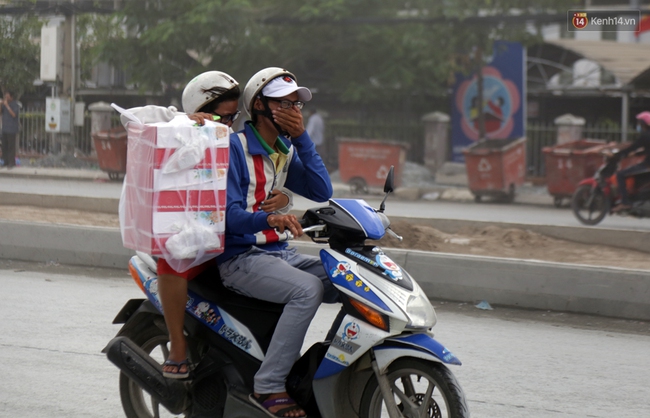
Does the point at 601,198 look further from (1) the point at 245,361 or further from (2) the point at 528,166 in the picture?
(1) the point at 245,361

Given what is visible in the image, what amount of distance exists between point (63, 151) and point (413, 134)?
9404 mm

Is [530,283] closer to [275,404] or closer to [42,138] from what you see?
[275,404]

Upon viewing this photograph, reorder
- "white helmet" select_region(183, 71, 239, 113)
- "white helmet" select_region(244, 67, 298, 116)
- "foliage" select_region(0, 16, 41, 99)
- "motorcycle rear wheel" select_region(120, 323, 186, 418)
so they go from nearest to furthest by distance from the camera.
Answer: "white helmet" select_region(244, 67, 298, 116)
"white helmet" select_region(183, 71, 239, 113)
"motorcycle rear wheel" select_region(120, 323, 186, 418)
"foliage" select_region(0, 16, 41, 99)

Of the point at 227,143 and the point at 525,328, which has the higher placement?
the point at 227,143

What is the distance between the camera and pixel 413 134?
2477 centimetres

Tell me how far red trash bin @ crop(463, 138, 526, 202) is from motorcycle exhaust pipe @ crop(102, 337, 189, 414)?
53.2 feet

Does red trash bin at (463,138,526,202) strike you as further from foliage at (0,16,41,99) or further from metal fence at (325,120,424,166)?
foliage at (0,16,41,99)

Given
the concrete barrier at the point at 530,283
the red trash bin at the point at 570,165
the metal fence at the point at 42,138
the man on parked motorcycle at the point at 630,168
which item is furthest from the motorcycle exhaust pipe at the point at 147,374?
the metal fence at the point at 42,138

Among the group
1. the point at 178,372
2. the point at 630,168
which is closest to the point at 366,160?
the point at 630,168

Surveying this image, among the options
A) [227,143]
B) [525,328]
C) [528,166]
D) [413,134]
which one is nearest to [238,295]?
[227,143]

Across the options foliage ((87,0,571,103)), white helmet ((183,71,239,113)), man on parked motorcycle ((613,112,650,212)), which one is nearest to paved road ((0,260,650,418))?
white helmet ((183,71,239,113))

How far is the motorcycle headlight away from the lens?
340cm

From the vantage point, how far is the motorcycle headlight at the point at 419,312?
3404 millimetres

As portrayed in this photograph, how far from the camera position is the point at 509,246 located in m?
9.95
